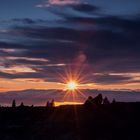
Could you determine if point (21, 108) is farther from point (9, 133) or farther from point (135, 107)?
point (135, 107)

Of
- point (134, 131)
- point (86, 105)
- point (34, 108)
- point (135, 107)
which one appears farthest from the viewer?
point (34, 108)

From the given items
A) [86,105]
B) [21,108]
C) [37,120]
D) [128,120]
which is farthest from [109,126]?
[21,108]

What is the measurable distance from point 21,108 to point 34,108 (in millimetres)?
3736

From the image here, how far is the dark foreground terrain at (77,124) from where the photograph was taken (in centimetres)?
6150

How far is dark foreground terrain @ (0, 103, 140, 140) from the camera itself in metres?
61.5

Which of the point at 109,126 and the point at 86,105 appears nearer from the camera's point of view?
the point at 109,126

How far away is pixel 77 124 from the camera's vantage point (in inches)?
2547

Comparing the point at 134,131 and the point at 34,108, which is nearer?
the point at 134,131

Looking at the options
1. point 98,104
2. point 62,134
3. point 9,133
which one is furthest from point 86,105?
point 9,133

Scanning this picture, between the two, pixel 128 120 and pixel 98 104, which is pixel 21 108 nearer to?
pixel 98 104

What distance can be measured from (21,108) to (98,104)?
604 inches

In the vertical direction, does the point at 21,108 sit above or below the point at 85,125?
A: above

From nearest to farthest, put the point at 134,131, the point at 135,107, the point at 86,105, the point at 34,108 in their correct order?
1. the point at 134,131
2. the point at 135,107
3. the point at 86,105
4. the point at 34,108

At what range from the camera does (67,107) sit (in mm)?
70750
